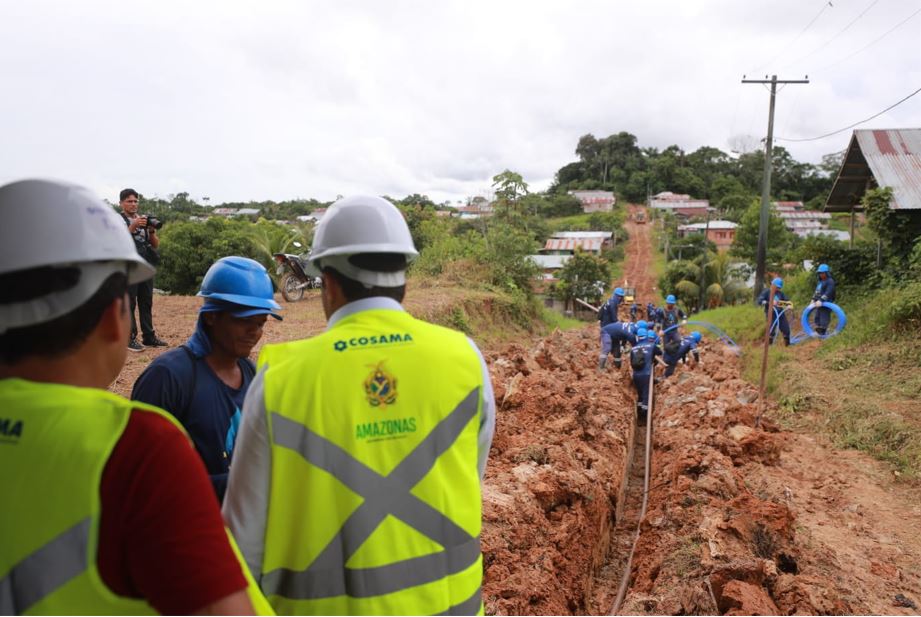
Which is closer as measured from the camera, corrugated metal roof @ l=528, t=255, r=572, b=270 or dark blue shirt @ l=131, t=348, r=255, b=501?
dark blue shirt @ l=131, t=348, r=255, b=501

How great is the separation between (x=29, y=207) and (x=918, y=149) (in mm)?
20156

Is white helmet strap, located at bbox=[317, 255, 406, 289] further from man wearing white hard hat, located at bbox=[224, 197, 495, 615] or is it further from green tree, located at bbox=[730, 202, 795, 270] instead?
green tree, located at bbox=[730, 202, 795, 270]

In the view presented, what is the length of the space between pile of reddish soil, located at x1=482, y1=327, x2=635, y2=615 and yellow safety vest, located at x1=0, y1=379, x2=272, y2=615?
2878mm

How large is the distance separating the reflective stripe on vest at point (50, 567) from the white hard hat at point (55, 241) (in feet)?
1.26

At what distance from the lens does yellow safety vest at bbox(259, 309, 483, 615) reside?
1.42m

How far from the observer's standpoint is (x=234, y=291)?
238cm

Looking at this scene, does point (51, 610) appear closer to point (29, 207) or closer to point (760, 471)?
point (29, 207)

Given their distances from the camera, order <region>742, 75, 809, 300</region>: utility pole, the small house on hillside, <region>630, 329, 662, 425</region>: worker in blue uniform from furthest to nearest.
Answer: <region>742, 75, 809, 300</region>: utility pole → the small house on hillside → <region>630, 329, 662, 425</region>: worker in blue uniform

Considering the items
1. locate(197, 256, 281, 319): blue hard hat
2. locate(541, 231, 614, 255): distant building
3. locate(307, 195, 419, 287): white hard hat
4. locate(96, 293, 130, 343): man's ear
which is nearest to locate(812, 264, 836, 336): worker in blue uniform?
locate(197, 256, 281, 319): blue hard hat

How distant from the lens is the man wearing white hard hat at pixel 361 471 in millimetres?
1425

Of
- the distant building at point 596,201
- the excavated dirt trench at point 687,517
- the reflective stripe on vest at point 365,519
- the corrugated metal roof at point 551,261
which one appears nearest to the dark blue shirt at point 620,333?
the excavated dirt trench at point 687,517

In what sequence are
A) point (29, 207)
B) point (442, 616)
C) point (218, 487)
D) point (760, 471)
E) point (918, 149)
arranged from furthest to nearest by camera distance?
point (918, 149)
point (760, 471)
point (218, 487)
point (442, 616)
point (29, 207)

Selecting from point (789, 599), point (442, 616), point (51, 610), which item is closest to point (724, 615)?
point (789, 599)

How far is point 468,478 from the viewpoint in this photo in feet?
5.18
